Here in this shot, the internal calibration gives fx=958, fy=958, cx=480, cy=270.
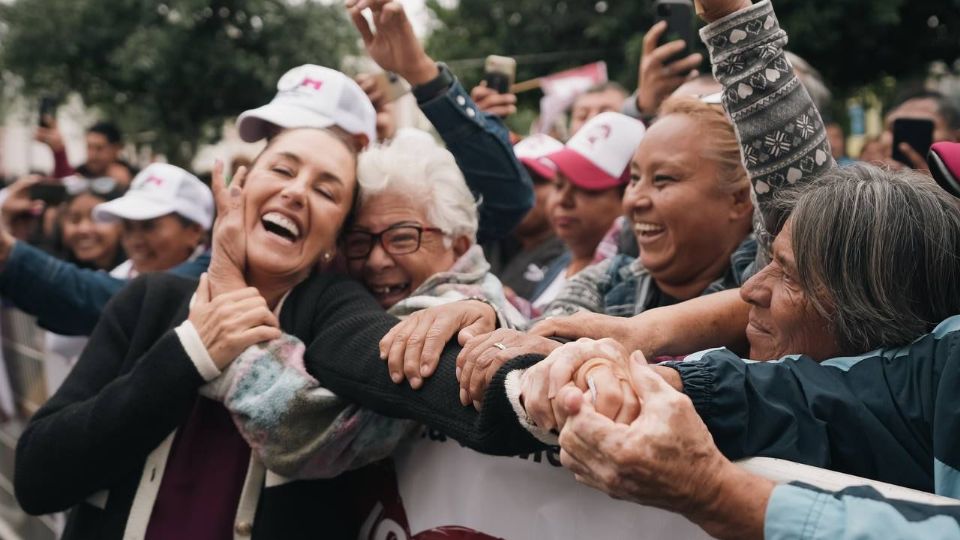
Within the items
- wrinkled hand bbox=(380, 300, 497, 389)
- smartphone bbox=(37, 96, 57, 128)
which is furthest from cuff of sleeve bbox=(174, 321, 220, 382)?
smartphone bbox=(37, 96, 57, 128)

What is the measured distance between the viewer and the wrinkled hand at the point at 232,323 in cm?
221

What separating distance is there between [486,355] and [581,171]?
222 cm

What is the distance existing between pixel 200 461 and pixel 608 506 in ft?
3.53

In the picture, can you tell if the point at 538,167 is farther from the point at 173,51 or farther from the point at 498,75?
the point at 173,51

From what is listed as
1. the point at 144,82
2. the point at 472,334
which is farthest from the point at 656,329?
the point at 144,82

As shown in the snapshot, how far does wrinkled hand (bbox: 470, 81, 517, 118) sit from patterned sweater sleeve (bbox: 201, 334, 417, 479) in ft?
6.59

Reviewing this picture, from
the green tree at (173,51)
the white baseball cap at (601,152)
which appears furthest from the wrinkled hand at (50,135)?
the green tree at (173,51)

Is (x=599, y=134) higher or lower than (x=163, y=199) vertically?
higher

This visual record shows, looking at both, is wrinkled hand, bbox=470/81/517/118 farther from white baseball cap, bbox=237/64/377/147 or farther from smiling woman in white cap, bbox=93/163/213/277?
smiling woman in white cap, bbox=93/163/213/277

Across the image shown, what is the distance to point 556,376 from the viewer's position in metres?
1.50

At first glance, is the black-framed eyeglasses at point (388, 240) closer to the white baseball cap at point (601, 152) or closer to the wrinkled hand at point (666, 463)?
the white baseball cap at point (601, 152)

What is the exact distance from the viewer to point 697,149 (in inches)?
106

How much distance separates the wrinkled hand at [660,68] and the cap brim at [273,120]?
49.2 inches

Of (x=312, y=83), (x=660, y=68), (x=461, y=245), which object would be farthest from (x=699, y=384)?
(x=660, y=68)
